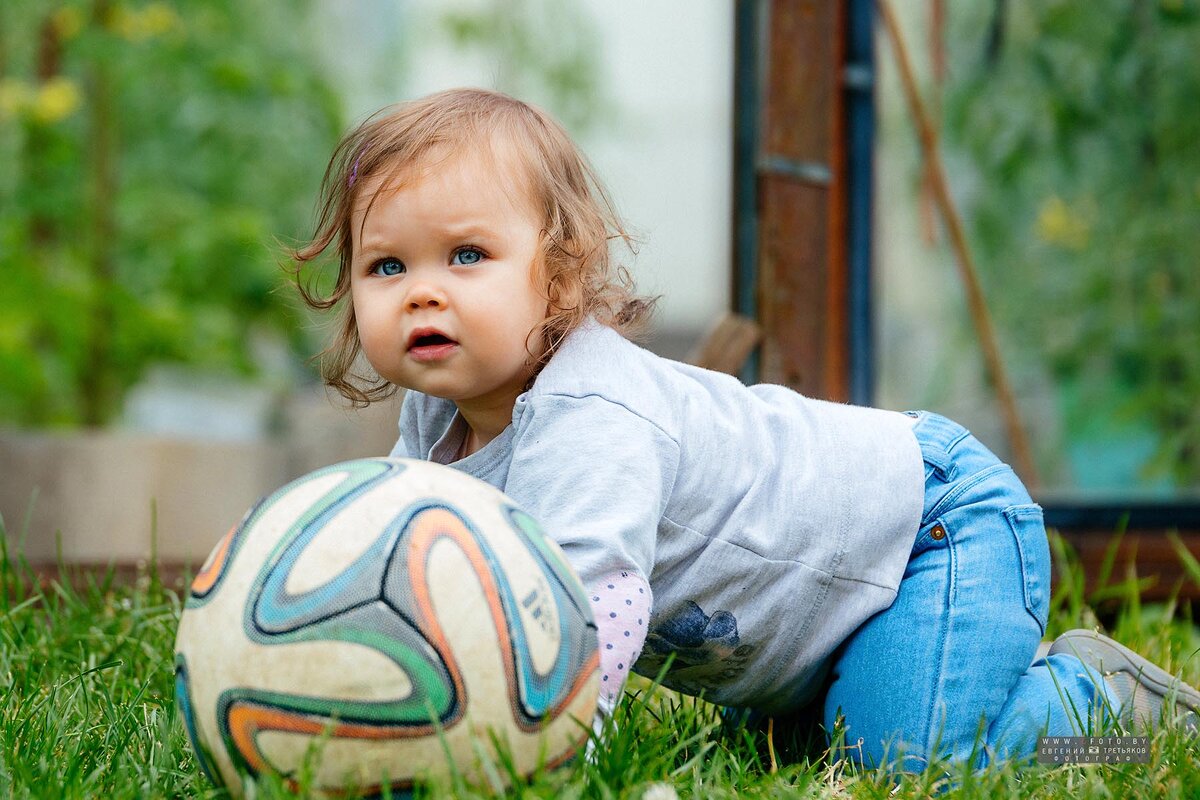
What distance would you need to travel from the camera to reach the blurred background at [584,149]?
5523mm

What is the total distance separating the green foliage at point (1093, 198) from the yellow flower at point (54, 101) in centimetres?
392

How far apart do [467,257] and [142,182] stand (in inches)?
212

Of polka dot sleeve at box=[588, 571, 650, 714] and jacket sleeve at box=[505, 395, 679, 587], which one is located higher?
jacket sleeve at box=[505, 395, 679, 587]

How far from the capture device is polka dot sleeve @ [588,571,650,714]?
2045mm

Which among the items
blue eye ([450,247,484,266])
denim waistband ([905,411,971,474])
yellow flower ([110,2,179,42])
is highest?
yellow flower ([110,2,179,42])

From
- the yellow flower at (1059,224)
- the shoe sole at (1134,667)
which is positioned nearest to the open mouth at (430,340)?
the shoe sole at (1134,667)

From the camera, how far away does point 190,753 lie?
2.18 m

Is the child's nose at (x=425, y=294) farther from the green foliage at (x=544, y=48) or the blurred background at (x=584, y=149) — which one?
the green foliage at (x=544, y=48)

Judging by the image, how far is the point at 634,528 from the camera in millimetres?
2082

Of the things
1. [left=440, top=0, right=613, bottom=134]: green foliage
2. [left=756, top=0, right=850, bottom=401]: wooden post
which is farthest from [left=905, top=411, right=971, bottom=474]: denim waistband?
[left=440, top=0, right=613, bottom=134]: green foliage

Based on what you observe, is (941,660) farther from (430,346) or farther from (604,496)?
(430,346)

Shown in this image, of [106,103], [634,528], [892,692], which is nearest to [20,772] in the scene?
[634,528]

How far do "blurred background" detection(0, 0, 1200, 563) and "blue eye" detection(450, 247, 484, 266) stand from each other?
1.42m

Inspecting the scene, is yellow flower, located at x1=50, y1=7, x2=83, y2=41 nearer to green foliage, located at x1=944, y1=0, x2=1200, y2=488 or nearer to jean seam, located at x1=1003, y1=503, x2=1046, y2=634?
green foliage, located at x1=944, y1=0, x2=1200, y2=488
